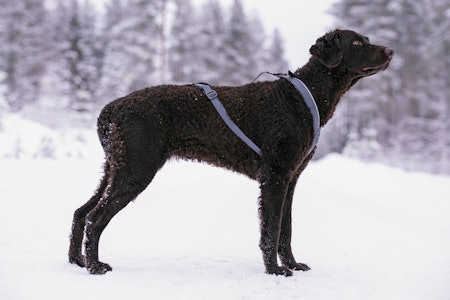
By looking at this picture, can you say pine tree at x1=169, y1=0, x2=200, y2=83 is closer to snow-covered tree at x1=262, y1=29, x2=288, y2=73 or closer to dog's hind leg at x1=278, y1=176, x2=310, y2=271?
snow-covered tree at x1=262, y1=29, x2=288, y2=73

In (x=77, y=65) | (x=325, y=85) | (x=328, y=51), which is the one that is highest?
(x=77, y=65)

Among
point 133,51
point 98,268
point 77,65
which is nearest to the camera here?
point 98,268

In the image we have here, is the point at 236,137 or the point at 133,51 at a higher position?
the point at 133,51

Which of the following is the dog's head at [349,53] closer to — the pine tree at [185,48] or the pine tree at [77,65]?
the pine tree at [77,65]

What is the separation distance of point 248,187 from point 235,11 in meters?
29.6

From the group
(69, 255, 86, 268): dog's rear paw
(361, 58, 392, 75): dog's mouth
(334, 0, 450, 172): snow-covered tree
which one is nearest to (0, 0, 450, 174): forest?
(334, 0, 450, 172): snow-covered tree

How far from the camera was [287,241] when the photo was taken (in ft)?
13.7

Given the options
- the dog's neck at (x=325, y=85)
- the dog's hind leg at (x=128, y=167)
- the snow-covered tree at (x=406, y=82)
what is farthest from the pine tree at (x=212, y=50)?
the dog's hind leg at (x=128, y=167)

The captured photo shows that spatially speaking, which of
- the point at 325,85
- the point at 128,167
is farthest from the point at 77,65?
the point at 325,85

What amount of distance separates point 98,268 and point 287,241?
1678 millimetres

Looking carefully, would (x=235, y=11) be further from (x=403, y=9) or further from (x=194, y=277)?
(x=194, y=277)

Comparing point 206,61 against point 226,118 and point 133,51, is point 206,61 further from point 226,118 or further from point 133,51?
point 226,118

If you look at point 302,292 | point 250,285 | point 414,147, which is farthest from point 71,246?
point 414,147

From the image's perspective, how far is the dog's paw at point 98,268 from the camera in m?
3.60
